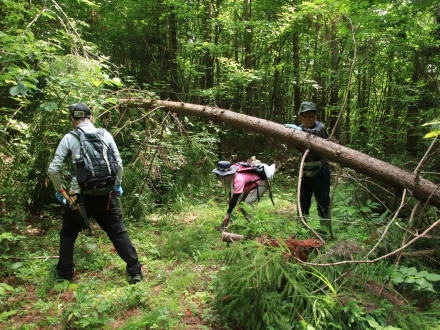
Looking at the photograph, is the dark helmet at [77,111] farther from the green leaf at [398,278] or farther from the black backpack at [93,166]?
the green leaf at [398,278]

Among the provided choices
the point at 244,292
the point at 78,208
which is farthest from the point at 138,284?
the point at 244,292

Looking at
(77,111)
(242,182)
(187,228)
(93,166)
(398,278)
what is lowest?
(187,228)

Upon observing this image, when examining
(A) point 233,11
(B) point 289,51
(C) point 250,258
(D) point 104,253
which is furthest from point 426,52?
(A) point 233,11

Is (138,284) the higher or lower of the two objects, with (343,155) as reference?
lower

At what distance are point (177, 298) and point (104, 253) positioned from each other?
5.24 ft

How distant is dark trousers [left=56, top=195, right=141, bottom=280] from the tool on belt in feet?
0.21

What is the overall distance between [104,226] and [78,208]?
38 centimetres

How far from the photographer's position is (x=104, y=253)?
4348mm

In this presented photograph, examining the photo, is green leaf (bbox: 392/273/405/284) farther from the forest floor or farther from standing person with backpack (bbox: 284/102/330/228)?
standing person with backpack (bbox: 284/102/330/228)

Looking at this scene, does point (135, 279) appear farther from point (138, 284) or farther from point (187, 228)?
point (187, 228)

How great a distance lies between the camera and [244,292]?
8.94ft

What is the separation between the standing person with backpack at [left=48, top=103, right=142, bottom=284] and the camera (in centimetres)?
352

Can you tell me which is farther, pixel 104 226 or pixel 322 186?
pixel 322 186

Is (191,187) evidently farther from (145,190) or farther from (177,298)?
(177,298)
